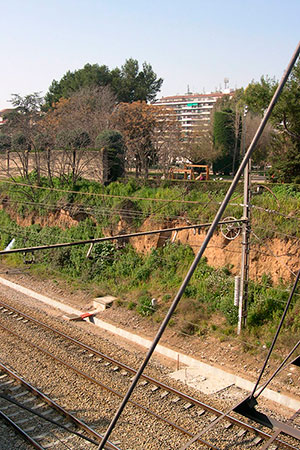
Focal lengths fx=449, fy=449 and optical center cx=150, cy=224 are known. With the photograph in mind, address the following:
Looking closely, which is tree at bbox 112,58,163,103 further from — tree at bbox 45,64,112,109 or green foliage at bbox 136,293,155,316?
green foliage at bbox 136,293,155,316

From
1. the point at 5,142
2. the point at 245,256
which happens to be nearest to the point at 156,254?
the point at 245,256

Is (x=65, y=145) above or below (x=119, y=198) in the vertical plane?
above

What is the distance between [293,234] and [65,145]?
1383cm

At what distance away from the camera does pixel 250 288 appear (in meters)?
13.0

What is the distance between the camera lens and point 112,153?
21.6 metres

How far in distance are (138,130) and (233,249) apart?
13888 millimetres

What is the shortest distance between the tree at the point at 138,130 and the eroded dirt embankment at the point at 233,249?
6.55 m

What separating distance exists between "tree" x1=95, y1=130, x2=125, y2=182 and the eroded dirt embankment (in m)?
3.61

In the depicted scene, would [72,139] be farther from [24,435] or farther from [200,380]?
[24,435]

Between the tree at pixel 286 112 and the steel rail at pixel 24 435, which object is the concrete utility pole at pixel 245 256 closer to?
the steel rail at pixel 24 435

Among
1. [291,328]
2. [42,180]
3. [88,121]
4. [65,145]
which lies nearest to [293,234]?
[291,328]

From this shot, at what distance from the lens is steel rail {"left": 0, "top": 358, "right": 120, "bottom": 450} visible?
782cm

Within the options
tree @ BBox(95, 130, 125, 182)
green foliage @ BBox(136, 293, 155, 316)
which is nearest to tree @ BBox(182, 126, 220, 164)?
tree @ BBox(95, 130, 125, 182)

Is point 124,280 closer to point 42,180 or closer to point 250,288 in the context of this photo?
point 250,288
